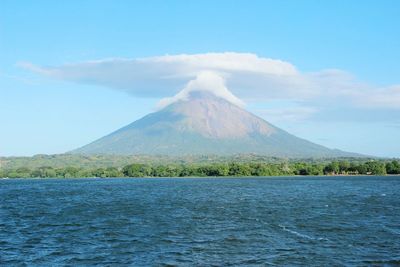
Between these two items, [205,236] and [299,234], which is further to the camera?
[299,234]

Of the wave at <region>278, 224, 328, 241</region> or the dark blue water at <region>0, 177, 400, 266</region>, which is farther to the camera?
the wave at <region>278, 224, 328, 241</region>

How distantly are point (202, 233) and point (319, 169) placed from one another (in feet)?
490

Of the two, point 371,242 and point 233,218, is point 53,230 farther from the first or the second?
point 371,242

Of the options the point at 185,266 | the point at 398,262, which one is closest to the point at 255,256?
the point at 185,266

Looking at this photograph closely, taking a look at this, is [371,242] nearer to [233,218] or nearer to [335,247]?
[335,247]

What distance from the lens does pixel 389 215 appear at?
151ft

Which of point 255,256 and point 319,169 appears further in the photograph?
point 319,169

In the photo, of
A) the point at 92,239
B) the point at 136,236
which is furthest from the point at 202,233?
the point at 92,239

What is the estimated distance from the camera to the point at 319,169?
589 feet

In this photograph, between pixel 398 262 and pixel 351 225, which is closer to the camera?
pixel 398 262

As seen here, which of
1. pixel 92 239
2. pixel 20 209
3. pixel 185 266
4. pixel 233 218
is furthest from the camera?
pixel 20 209

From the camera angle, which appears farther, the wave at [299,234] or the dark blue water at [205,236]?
the wave at [299,234]

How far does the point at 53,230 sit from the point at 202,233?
1143cm

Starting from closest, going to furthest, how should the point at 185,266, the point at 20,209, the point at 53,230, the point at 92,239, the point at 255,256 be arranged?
the point at 185,266
the point at 255,256
the point at 92,239
the point at 53,230
the point at 20,209
